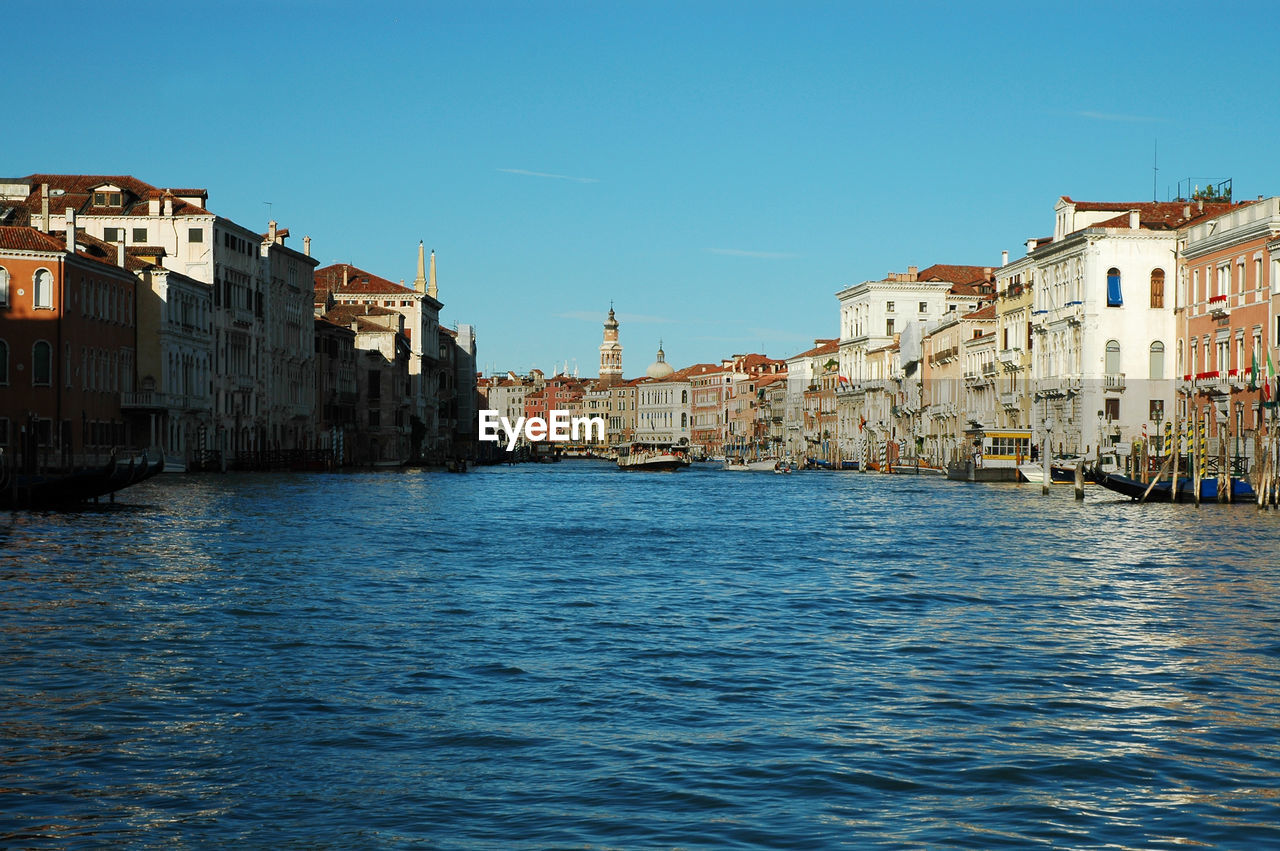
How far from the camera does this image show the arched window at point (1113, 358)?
5591cm

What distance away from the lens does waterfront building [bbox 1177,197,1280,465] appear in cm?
4219

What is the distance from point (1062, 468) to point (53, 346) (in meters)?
30.7

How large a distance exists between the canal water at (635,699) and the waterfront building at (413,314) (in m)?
76.7

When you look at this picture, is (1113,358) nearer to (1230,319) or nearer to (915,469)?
(1230,319)

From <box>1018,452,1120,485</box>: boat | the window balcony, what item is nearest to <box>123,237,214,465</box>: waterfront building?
<box>1018,452,1120,485</box>: boat

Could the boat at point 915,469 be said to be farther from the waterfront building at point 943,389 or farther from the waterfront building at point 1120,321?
the waterfront building at point 1120,321

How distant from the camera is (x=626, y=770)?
27.3 ft

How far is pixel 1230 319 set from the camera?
1784 inches

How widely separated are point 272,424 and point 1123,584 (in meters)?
55.7

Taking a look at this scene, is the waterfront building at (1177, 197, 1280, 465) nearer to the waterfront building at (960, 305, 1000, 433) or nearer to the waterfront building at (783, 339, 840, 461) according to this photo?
the waterfront building at (960, 305, 1000, 433)

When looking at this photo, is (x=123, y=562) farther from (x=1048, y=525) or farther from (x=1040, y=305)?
(x=1040, y=305)

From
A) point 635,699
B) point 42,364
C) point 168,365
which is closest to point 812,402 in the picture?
point 168,365

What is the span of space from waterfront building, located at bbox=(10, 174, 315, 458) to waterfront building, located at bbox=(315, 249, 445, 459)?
25074 mm

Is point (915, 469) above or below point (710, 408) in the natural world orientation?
below
